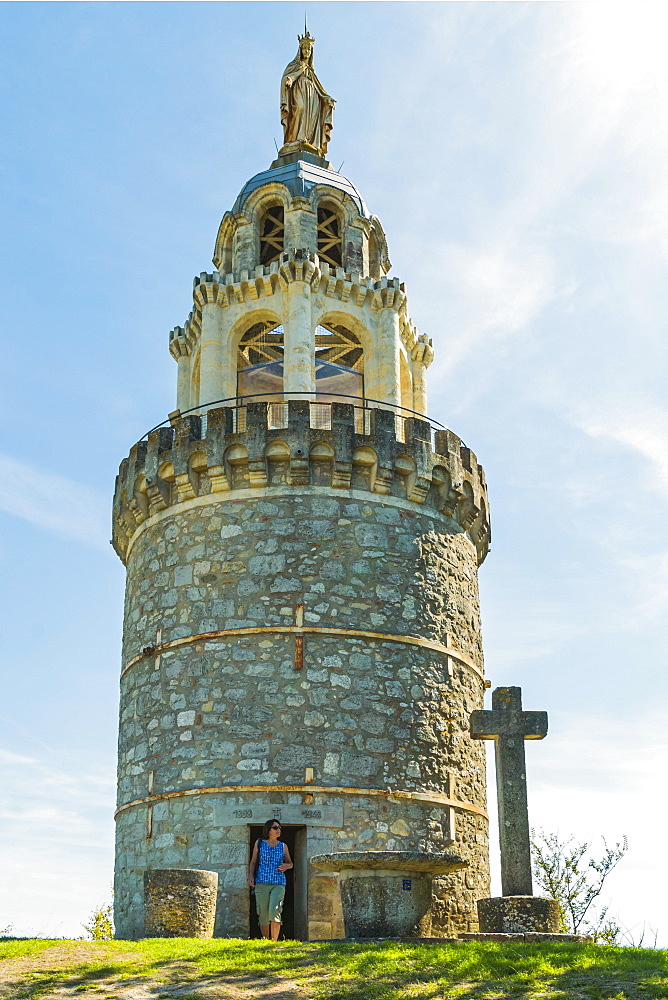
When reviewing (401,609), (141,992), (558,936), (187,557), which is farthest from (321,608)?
(141,992)

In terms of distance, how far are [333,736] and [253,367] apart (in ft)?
25.5

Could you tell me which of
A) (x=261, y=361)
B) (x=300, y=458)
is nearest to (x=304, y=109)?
(x=261, y=361)

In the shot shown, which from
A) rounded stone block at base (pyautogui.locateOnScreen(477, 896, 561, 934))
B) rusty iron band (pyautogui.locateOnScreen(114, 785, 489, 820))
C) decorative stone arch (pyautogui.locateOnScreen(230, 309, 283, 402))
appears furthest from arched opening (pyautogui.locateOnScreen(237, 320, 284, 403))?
rounded stone block at base (pyautogui.locateOnScreen(477, 896, 561, 934))

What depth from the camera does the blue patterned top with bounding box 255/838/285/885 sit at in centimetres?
1264

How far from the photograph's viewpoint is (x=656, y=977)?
28.7 feet

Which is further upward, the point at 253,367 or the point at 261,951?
the point at 253,367

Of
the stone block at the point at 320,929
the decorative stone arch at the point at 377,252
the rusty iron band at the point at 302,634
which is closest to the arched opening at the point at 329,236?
the decorative stone arch at the point at 377,252

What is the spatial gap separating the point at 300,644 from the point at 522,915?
4.66 metres

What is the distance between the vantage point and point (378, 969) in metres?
9.12

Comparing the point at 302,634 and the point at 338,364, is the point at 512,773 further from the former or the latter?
the point at 338,364

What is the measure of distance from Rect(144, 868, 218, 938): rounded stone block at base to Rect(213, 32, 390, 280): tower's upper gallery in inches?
463

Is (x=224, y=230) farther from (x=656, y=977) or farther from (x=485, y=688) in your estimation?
(x=656, y=977)

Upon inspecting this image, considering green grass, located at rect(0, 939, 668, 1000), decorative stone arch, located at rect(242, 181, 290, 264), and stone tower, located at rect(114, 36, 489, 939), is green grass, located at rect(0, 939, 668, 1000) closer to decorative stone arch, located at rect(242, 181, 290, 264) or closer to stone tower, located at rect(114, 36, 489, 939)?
stone tower, located at rect(114, 36, 489, 939)

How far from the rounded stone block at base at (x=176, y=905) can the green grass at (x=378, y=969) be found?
87cm
